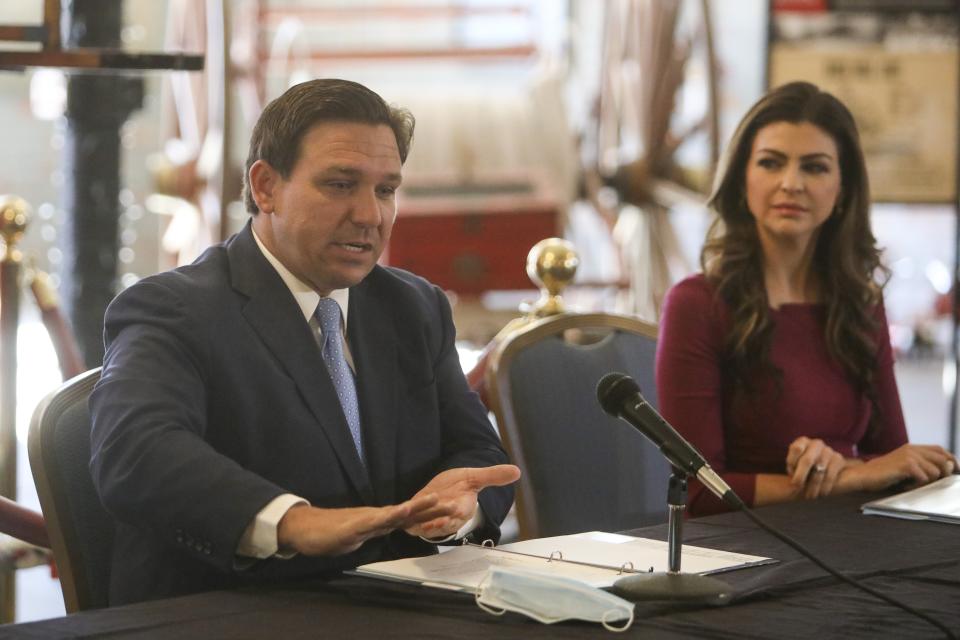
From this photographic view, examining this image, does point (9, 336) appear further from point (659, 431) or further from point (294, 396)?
point (659, 431)

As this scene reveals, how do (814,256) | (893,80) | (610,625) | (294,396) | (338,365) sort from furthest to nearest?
1. (893,80)
2. (814,256)
3. (338,365)
4. (294,396)
5. (610,625)

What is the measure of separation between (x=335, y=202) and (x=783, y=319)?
37.7 inches

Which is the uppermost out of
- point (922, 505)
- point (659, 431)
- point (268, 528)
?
point (659, 431)

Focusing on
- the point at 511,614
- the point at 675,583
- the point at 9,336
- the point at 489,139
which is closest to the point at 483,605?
the point at 511,614

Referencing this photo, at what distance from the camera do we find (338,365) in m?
1.70

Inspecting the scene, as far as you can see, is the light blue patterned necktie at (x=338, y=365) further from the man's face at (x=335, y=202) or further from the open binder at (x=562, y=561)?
the open binder at (x=562, y=561)

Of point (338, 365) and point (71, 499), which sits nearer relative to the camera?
point (71, 499)

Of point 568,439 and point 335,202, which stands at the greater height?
point 335,202

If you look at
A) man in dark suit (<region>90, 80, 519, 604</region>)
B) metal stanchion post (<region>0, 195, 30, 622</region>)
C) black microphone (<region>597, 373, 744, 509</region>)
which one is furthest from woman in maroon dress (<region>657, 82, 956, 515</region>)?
metal stanchion post (<region>0, 195, 30, 622</region>)

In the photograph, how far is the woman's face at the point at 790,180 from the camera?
2.30 meters

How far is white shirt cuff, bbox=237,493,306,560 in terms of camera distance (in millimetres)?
1361

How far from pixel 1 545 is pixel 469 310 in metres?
3.91

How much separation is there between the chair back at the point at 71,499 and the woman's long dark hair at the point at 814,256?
1073 mm

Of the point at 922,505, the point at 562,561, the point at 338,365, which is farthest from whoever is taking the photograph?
the point at 922,505
